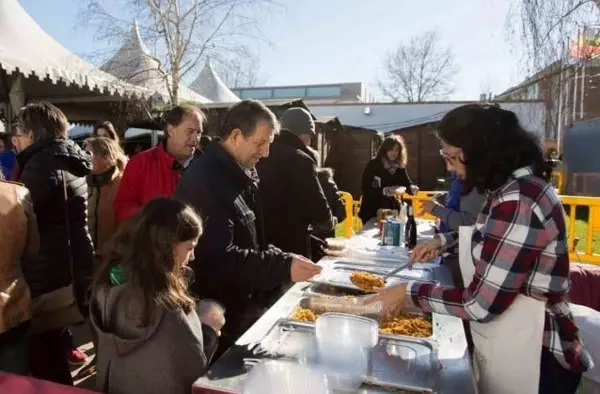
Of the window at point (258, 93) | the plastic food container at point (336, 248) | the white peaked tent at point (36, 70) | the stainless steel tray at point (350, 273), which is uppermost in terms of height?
the window at point (258, 93)

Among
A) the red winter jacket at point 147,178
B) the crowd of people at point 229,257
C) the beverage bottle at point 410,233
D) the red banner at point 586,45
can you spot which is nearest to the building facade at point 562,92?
the red banner at point 586,45

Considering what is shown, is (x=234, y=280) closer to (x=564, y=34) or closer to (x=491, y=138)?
(x=491, y=138)

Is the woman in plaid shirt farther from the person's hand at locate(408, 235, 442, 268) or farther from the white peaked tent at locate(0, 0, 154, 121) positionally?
the white peaked tent at locate(0, 0, 154, 121)

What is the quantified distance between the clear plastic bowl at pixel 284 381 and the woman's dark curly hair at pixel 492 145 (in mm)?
761

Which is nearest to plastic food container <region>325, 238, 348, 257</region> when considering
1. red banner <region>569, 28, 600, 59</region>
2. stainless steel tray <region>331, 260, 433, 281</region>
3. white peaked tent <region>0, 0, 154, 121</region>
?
stainless steel tray <region>331, 260, 433, 281</region>

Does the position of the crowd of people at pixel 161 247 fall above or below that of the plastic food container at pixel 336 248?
above

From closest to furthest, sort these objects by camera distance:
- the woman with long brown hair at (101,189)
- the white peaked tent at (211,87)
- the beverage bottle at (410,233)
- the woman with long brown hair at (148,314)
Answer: the woman with long brown hair at (148,314) → the beverage bottle at (410,233) → the woman with long brown hair at (101,189) → the white peaked tent at (211,87)

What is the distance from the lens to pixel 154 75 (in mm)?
9195

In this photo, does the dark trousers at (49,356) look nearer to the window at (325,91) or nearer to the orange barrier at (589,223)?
the orange barrier at (589,223)

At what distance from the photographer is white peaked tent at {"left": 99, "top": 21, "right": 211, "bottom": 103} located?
878cm

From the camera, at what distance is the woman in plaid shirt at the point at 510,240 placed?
123cm

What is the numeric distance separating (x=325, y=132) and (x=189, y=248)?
440 inches

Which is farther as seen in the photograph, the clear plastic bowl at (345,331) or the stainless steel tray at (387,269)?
the stainless steel tray at (387,269)

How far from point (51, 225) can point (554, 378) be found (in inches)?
88.2
